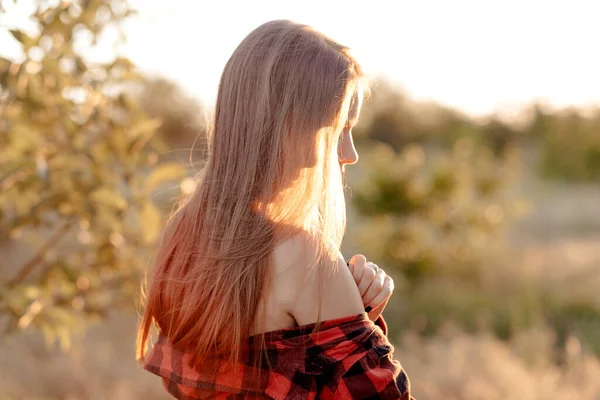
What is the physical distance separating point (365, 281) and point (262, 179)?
0.30 metres

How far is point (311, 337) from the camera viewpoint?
133 centimetres

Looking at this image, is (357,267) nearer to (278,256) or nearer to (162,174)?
(278,256)

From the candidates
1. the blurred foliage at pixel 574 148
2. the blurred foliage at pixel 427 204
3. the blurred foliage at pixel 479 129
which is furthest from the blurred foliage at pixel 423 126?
the blurred foliage at pixel 427 204

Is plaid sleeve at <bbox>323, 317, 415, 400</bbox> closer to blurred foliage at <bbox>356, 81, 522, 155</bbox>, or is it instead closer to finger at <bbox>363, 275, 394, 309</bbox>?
finger at <bbox>363, 275, 394, 309</bbox>

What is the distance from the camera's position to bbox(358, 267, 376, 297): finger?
4.66ft

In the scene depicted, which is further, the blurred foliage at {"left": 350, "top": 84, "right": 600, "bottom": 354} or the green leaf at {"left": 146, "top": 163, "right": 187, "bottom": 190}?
the blurred foliage at {"left": 350, "top": 84, "right": 600, "bottom": 354}

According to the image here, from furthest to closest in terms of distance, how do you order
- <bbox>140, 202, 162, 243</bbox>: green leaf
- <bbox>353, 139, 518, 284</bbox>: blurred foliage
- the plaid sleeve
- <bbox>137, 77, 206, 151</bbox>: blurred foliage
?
<bbox>137, 77, 206, 151</bbox>: blurred foliage < <bbox>353, 139, 518, 284</bbox>: blurred foliage < <bbox>140, 202, 162, 243</bbox>: green leaf < the plaid sleeve

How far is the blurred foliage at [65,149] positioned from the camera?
200 centimetres

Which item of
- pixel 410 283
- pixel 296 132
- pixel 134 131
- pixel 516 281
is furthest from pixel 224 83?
pixel 516 281

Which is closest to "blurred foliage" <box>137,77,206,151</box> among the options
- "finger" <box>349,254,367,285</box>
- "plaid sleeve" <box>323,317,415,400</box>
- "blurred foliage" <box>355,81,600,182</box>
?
"blurred foliage" <box>355,81,600,182</box>

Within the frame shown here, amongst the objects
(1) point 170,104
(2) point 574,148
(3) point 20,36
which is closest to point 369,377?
(3) point 20,36

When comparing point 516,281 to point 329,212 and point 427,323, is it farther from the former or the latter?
point 329,212

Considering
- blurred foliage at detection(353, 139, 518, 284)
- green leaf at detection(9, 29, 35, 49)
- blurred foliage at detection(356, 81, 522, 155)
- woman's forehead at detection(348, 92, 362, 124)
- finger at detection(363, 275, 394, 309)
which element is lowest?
blurred foliage at detection(356, 81, 522, 155)

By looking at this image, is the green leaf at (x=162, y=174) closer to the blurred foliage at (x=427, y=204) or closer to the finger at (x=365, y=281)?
the finger at (x=365, y=281)
